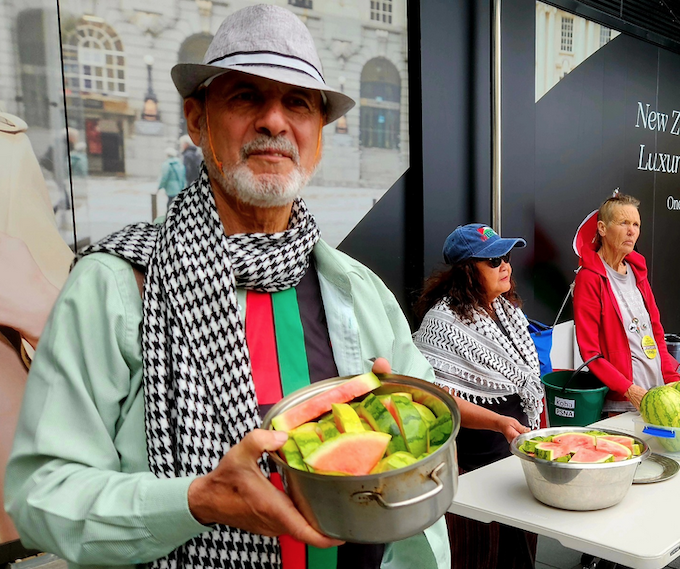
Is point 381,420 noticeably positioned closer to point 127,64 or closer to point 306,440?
point 306,440

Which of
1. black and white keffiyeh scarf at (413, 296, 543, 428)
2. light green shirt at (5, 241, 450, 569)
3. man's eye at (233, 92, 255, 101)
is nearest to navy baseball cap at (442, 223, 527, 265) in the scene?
black and white keffiyeh scarf at (413, 296, 543, 428)

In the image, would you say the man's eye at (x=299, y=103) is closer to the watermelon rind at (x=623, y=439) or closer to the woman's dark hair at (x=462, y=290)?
the watermelon rind at (x=623, y=439)

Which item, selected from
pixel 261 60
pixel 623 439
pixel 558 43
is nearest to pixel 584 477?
pixel 623 439

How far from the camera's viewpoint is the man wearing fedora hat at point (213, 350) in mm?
1139

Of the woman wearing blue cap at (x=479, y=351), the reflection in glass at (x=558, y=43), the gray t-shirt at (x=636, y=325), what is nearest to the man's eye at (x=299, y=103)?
the woman wearing blue cap at (x=479, y=351)

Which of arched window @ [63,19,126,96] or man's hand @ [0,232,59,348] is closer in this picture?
man's hand @ [0,232,59,348]

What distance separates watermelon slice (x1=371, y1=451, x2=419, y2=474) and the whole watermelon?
2017 millimetres

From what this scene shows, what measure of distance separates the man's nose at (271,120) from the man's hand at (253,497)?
2.40 ft

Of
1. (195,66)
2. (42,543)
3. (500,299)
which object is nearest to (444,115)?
(500,299)

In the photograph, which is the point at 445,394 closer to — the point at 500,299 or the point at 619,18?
the point at 500,299

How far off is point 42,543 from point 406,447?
0.72 meters

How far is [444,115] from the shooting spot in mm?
4523

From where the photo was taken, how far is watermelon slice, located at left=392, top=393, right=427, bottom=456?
3.61ft

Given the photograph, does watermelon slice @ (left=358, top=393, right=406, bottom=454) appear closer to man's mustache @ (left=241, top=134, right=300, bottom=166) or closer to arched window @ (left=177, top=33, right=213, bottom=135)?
man's mustache @ (left=241, top=134, right=300, bottom=166)
